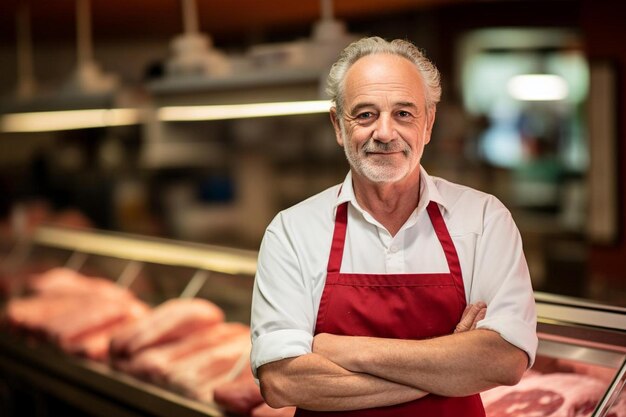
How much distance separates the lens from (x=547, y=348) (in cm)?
241

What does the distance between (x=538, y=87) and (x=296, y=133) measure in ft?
7.97

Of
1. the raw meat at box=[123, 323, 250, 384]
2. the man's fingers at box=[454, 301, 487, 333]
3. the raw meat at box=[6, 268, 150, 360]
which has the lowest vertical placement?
the raw meat at box=[6, 268, 150, 360]

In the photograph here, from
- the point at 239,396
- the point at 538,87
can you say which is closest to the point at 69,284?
the point at 239,396

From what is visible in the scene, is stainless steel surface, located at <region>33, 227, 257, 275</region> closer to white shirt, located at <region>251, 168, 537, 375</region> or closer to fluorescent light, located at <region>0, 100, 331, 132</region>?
fluorescent light, located at <region>0, 100, 331, 132</region>

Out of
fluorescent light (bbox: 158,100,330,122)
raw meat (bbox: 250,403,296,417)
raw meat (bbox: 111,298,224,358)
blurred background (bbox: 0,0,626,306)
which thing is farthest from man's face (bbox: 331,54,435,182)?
blurred background (bbox: 0,0,626,306)

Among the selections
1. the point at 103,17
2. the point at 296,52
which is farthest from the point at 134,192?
the point at 296,52

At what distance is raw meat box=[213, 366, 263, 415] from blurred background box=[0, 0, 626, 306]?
238 centimetres

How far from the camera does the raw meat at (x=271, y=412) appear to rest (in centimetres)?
268

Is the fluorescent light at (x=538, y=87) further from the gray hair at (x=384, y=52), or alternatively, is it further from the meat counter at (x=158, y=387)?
the gray hair at (x=384, y=52)

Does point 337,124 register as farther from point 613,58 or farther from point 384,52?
point 613,58

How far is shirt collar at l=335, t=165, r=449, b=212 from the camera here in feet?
6.58

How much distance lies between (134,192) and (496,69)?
3741 millimetres

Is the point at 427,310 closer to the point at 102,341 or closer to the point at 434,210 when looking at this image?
the point at 434,210

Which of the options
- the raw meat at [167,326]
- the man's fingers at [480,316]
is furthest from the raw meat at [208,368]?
the man's fingers at [480,316]
